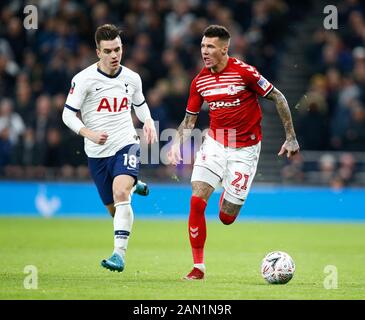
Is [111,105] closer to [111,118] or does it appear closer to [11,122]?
[111,118]

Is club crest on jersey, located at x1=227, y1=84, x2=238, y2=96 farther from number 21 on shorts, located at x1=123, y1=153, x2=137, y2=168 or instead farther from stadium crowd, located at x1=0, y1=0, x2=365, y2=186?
stadium crowd, located at x1=0, y1=0, x2=365, y2=186

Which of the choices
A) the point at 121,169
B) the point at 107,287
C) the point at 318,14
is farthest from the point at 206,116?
the point at 107,287

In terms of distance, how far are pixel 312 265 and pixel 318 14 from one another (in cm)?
1269

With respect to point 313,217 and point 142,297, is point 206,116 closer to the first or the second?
point 313,217

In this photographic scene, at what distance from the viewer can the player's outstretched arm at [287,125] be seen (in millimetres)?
10695

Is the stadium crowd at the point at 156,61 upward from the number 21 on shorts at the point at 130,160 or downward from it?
upward

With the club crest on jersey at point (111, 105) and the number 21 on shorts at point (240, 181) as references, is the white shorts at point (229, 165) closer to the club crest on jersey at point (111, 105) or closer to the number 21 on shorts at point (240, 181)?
the number 21 on shorts at point (240, 181)

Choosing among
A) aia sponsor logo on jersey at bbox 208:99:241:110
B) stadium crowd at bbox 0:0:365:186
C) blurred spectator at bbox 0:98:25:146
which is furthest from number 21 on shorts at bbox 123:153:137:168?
blurred spectator at bbox 0:98:25:146

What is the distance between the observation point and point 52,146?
2097 cm

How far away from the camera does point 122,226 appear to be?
10.9 metres
